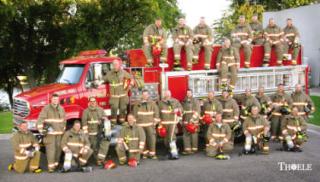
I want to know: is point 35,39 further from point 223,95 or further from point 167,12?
point 223,95

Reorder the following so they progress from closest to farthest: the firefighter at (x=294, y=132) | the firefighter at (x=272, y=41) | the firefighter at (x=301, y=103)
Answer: the firefighter at (x=294, y=132) → the firefighter at (x=301, y=103) → the firefighter at (x=272, y=41)

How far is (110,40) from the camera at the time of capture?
2527 centimetres

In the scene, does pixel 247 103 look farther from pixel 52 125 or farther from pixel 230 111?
pixel 52 125

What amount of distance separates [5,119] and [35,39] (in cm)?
1142

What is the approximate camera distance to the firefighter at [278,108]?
11.5m

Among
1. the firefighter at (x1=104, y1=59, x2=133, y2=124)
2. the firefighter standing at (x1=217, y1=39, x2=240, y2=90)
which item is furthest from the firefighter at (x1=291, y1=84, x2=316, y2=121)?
the firefighter at (x1=104, y1=59, x2=133, y2=124)

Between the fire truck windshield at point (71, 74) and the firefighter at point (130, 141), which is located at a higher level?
the fire truck windshield at point (71, 74)

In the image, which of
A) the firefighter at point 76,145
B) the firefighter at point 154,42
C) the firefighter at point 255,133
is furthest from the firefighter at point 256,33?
the firefighter at point 76,145

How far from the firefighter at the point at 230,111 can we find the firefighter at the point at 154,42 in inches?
75.8

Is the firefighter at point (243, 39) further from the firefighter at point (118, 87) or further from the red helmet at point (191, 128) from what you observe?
the firefighter at point (118, 87)

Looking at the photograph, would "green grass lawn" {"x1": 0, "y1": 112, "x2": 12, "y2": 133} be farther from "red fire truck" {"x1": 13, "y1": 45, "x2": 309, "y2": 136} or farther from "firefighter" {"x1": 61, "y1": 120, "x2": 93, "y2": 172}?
"firefighter" {"x1": 61, "y1": 120, "x2": 93, "y2": 172}

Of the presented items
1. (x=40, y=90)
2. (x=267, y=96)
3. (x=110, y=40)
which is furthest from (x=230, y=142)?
(x=110, y=40)

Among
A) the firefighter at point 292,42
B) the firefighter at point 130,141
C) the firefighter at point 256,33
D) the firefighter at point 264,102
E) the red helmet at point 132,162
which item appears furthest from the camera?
the firefighter at point 256,33

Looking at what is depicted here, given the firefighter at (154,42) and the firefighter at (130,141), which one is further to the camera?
the firefighter at (154,42)
